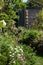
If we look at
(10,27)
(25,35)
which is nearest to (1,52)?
(25,35)

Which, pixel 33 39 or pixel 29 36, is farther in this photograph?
pixel 29 36

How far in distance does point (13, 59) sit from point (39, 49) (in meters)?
7.08

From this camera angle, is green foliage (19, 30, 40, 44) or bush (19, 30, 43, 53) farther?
green foliage (19, 30, 40, 44)

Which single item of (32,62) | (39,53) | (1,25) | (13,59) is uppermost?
(1,25)

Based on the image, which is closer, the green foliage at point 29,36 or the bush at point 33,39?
the bush at point 33,39

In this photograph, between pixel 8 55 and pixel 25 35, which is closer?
pixel 8 55

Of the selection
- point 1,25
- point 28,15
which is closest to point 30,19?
point 28,15

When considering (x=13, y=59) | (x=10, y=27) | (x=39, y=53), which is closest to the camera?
(x=13, y=59)

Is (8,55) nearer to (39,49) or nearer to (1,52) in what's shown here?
(1,52)

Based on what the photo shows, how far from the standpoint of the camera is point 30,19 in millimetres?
26531

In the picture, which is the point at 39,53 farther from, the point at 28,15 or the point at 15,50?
the point at 28,15

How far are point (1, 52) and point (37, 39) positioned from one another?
7.46 m

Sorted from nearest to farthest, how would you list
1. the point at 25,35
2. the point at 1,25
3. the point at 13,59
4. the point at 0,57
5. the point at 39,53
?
the point at 1,25
the point at 0,57
the point at 13,59
the point at 39,53
the point at 25,35

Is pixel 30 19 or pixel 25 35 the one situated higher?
pixel 25 35
